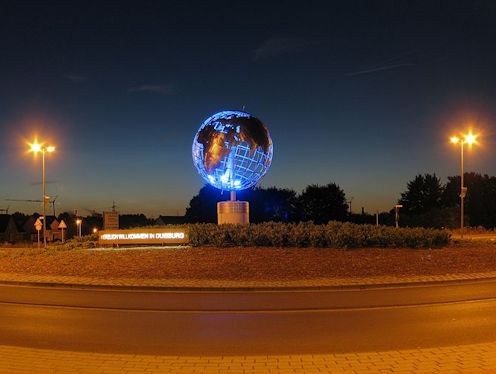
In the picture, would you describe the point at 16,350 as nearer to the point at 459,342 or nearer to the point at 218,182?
the point at 459,342

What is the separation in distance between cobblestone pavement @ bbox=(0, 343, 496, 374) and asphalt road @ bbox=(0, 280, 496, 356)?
0.52 m

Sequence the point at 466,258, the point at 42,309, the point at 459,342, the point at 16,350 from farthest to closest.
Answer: the point at 466,258 < the point at 42,309 < the point at 459,342 < the point at 16,350

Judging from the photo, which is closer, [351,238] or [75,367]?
[75,367]

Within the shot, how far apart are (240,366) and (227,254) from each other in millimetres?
13678

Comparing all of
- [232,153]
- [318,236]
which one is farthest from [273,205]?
[318,236]

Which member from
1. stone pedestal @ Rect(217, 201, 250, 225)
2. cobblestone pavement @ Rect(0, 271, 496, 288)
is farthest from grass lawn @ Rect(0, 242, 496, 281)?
stone pedestal @ Rect(217, 201, 250, 225)

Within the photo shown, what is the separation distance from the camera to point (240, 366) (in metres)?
6.89

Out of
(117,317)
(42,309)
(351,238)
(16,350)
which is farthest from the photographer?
(351,238)

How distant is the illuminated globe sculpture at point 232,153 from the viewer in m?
25.1

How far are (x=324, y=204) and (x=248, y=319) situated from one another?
5187 cm

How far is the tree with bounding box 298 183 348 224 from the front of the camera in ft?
202

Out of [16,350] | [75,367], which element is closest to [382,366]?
[75,367]

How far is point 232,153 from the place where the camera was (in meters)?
25.2

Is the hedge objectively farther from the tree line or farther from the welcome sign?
the tree line
